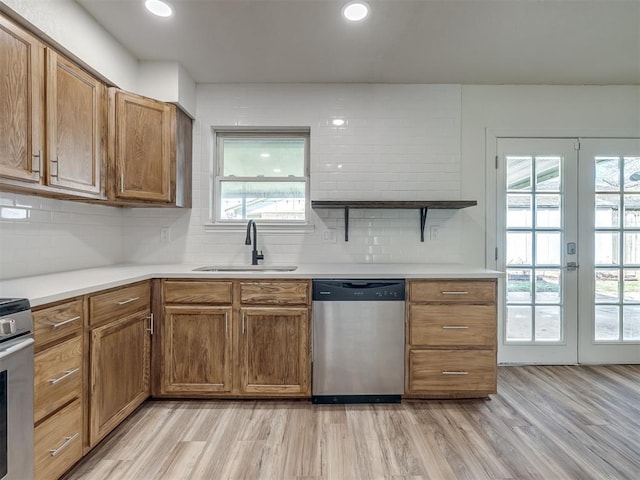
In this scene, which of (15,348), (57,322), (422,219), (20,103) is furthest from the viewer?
(422,219)

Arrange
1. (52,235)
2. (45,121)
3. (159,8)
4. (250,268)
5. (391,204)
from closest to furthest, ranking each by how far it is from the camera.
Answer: (45,121)
(159,8)
(52,235)
(391,204)
(250,268)

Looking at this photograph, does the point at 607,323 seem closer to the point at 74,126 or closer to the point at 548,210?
the point at 548,210

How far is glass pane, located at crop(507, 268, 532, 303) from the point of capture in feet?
9.27

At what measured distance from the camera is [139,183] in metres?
2.31

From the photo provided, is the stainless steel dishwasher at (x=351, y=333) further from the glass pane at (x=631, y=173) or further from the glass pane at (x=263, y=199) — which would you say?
the glass pane at (x=631, y=173)

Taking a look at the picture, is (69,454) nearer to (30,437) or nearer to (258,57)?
(30,437)

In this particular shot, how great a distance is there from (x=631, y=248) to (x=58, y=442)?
166 inches

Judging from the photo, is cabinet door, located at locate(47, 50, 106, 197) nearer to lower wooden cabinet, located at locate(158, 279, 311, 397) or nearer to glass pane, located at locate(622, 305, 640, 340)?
lower wooden cabinet, located at locate(158, 279, 311, 397)

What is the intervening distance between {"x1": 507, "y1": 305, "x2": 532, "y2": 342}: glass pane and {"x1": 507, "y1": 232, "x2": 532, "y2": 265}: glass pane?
1.34 ft

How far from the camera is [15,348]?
3.80 feet

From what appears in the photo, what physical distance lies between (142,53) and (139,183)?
0.97m

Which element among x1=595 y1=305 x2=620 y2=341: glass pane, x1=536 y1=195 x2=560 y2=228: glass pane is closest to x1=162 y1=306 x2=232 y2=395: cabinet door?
x1=536 y1=195 x2=560 y2=228: glass pane

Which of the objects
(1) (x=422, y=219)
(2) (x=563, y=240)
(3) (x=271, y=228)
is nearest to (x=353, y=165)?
(1) (x=422, y=219)

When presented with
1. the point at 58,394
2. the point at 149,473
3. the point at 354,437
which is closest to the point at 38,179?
the point at 58,394
